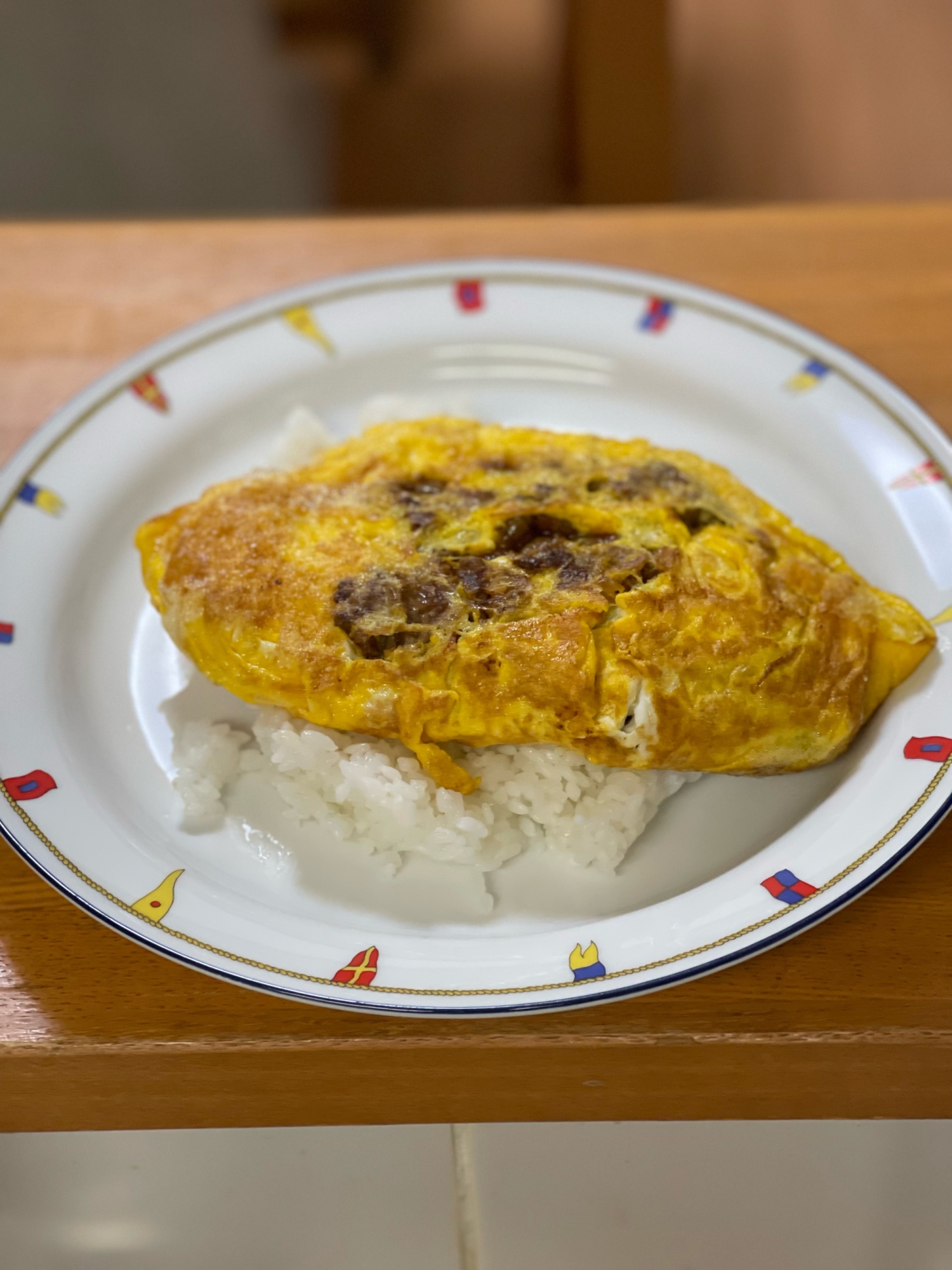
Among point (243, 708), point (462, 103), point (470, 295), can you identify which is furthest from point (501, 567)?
point (462, 103)

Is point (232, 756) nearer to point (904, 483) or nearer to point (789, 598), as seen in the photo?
point (789, 598)

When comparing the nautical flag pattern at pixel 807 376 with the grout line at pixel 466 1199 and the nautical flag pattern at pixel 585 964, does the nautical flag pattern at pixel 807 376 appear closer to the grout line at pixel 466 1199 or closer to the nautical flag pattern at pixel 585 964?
the nautical flag pattern at pixel 585 964

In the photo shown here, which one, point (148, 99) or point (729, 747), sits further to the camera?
point (148, 99)

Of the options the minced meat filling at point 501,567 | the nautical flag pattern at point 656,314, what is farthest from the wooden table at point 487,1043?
the nautical flag pattern at point 656,314

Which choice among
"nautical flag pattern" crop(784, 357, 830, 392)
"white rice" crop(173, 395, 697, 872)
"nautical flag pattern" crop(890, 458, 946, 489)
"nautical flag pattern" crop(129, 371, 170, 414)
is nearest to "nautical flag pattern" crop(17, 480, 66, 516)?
"nautical flag pattern" crop(129, 371, 170, 414)

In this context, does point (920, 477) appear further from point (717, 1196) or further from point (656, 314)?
point (717, 1196)

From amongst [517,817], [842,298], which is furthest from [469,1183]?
[842,298]

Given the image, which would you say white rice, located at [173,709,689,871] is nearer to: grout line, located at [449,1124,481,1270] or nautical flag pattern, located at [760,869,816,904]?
nautical flag pattern, located at [760,869,816,904]
